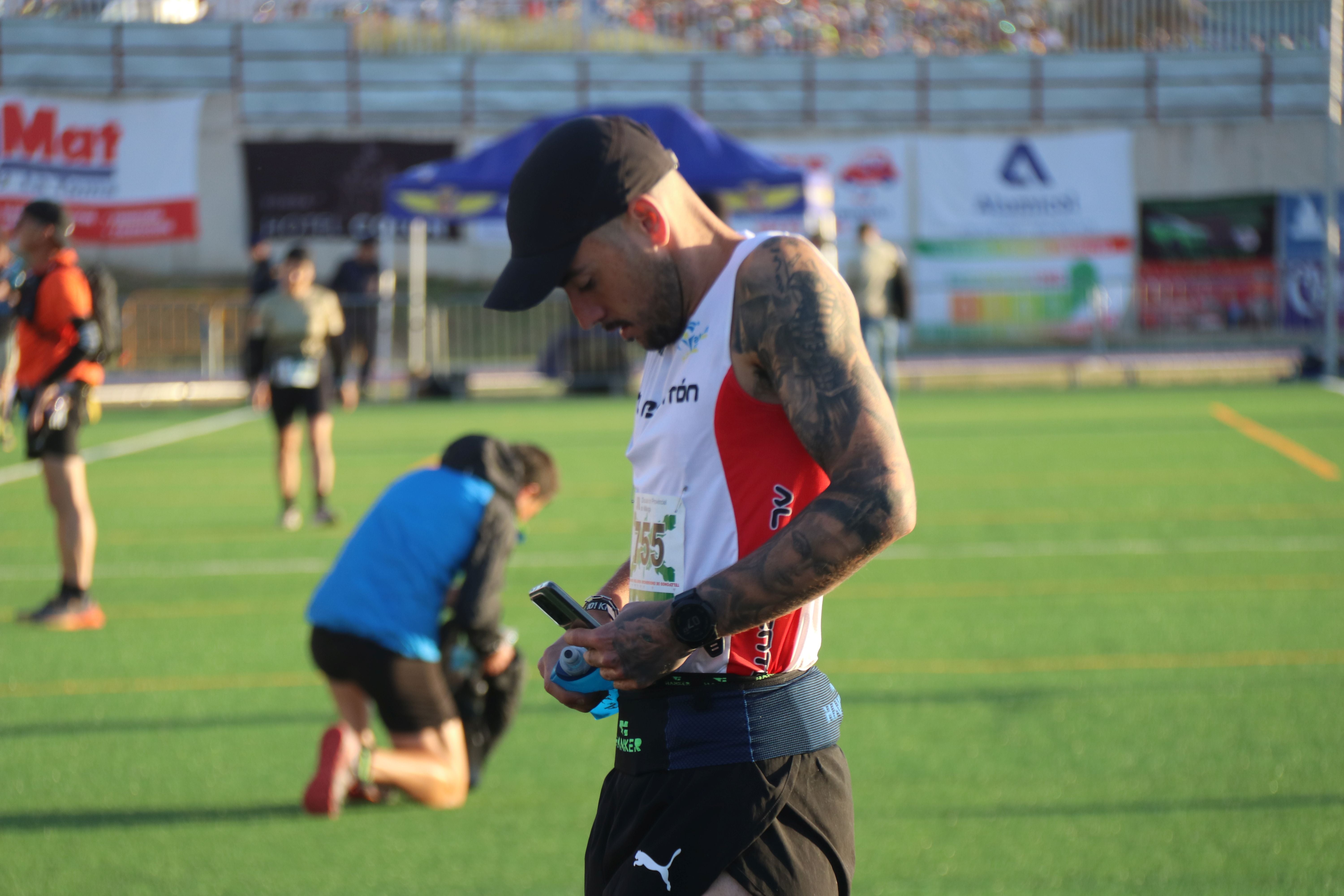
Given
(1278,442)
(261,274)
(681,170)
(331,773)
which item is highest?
(681,170)

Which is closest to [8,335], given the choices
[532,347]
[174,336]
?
[174,336]

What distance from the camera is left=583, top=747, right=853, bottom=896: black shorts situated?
7.79 ft

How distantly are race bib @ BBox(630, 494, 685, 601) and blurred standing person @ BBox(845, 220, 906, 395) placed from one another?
618 inches

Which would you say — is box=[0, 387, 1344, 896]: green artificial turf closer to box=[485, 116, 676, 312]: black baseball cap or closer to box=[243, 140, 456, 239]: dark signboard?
box=[485, 116, 676, 312]: black baseball cap

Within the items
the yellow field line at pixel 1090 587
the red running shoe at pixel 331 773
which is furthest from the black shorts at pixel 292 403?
the red running shoe at pixel 331 773

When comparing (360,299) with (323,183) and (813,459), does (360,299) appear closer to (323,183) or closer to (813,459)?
(323,183)

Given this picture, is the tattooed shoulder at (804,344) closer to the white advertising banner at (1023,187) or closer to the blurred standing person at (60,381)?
the blurred standing person at (60,381)

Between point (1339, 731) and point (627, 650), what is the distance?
480 cm

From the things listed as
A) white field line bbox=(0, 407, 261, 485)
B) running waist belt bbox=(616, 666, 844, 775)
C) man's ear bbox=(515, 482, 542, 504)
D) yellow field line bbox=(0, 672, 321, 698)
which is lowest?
white field line bbox=(0, 407, 261, 485)

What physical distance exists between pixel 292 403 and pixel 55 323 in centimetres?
318

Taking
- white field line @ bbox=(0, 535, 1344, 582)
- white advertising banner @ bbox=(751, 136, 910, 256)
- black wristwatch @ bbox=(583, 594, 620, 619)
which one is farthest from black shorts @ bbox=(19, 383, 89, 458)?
white advertising banner @ bbox=(751, 136, 910, 256)

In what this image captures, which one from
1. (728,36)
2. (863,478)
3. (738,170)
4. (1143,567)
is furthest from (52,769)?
(728,36)

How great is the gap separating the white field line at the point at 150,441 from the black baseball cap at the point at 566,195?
12929 millimetres

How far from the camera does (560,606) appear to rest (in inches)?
97.5
